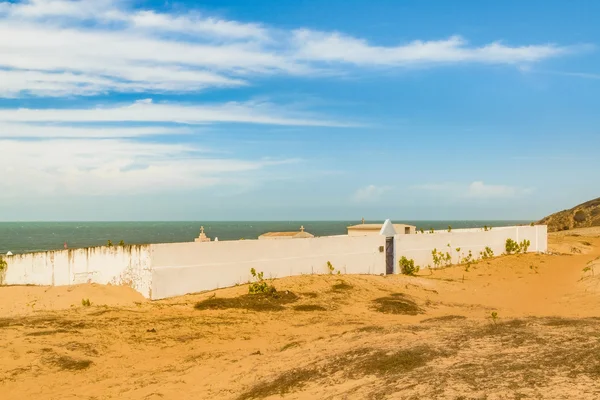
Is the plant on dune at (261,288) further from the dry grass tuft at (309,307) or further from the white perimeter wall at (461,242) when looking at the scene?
the white perimeter wall at (461,242)

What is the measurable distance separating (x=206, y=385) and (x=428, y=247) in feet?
60.9

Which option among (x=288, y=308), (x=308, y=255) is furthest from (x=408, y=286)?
(x=288, y=308)

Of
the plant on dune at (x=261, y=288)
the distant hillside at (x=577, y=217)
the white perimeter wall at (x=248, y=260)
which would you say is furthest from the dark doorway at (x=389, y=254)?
the distant hillside at (x=577, y=217)

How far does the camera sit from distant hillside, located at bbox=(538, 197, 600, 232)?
62438 mm

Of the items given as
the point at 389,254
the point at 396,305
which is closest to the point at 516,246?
the point at 389,254

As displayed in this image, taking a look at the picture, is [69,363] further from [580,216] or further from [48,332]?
[580,216]

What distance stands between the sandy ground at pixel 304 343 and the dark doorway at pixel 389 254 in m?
3.91

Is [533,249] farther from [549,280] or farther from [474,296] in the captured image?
[474,296]

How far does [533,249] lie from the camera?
34375 mm

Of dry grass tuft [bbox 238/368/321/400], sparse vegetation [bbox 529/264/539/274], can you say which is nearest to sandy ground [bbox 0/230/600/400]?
dry grass tuft [bbox 238/368/321/400]

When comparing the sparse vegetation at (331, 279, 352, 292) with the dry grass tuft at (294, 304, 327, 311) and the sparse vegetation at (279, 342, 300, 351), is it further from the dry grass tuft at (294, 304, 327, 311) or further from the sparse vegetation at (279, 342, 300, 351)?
the sparse vegetation at (279, 342, 300, 351)

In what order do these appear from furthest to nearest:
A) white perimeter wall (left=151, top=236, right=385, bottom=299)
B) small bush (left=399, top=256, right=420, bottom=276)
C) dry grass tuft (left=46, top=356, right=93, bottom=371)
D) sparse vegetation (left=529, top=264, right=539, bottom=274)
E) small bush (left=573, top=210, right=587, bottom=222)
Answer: small bush (left=573, top=210, right=587, bottom=222) < sparse vegetation (left=529, top=264, right=539, bottom=274) < small bush (left=399, top=256, right=420, bottom=276) < white perimeter wall (left=151, top=236, right=385, bottom=299) < dry grass tuft (left=46, top=356, right=93, bottom=371)

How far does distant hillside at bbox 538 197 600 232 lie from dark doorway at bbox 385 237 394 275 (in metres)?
45.1

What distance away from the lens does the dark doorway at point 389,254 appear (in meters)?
23.9
